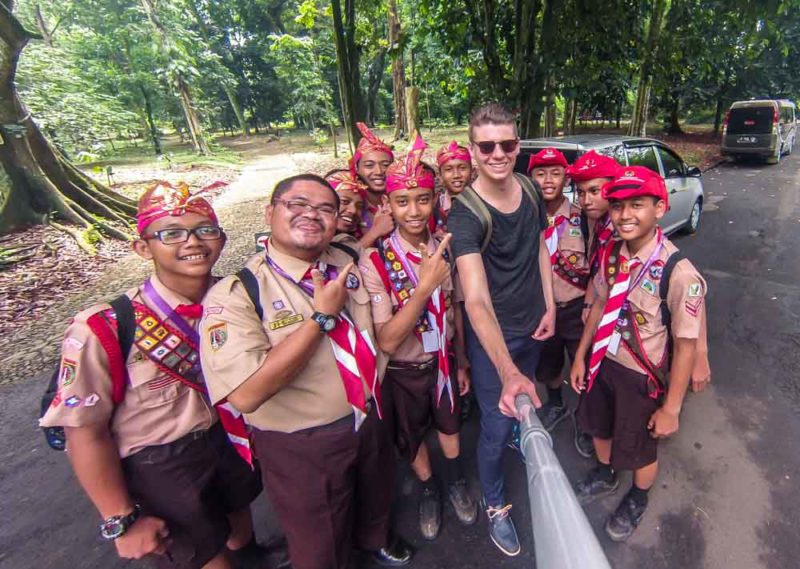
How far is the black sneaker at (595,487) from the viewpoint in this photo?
8.09 feet

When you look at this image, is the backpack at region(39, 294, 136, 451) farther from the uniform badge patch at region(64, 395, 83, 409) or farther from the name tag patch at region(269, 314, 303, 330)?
the name tag patch at region(269, 314, 303, 330)

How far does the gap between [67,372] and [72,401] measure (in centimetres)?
10

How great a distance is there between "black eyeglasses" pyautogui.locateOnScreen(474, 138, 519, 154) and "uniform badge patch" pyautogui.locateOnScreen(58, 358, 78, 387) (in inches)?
76.5

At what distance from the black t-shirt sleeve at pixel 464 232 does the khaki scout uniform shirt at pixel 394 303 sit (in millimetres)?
239

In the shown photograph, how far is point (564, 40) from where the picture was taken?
7117 mm

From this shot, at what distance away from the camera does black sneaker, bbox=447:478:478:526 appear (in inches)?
93.8

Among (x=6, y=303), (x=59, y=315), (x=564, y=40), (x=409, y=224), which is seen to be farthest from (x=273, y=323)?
(x=564, y=40)

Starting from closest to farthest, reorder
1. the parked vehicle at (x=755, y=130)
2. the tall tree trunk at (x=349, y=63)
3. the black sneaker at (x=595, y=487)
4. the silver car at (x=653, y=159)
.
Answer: the black sneaker at (x=595, y=487), the silver car at (x=653, y=159), the tall tree trunk at (x=349, y=63), the parked vehicle at (x=755, y=130)

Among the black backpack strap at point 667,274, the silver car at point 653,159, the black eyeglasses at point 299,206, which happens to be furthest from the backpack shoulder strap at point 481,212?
the silver car at point 653,159

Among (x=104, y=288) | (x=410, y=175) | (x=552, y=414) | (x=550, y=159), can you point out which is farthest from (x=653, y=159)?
(x=104, y=288)

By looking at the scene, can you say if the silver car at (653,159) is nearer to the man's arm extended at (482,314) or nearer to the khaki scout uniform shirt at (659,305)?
the khaki scout uniform shirt at (659,305)

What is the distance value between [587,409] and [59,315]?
6143 millimetres

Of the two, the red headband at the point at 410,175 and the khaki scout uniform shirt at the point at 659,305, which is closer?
the khaki scout uniform shirt at the point at 659,305

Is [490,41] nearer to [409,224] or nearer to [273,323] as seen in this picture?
[409,224]
